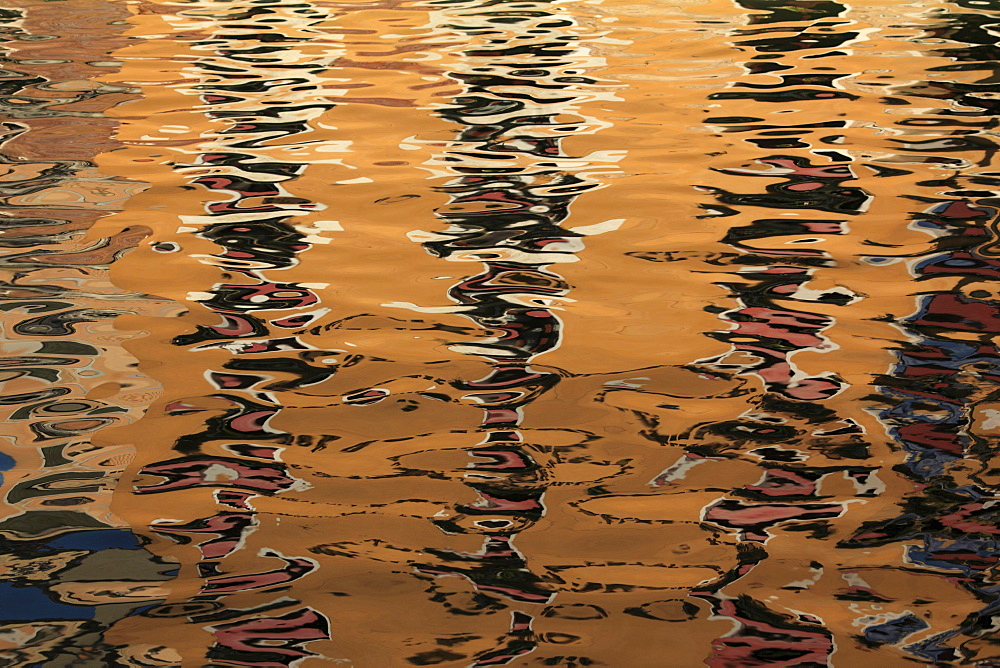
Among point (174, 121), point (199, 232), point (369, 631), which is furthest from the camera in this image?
point (174, 121)

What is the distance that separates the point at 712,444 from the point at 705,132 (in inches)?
107

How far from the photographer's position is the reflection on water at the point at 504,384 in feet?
5.06

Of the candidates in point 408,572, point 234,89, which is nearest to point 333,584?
point 408,572

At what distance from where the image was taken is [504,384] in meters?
2.29

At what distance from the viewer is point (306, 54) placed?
6578mm

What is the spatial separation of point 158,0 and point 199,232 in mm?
6605

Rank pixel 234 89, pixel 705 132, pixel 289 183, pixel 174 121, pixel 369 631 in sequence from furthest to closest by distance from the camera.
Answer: pixel 234 89, pixel 174 121, pixel 705 132, pixel 289 183, pixel 369 631

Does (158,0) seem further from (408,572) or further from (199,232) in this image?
(408,572)

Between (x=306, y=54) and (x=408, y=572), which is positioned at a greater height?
(x=306, y=54)

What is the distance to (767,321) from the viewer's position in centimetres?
257

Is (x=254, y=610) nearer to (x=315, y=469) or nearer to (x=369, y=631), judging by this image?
(x=369, y=631)

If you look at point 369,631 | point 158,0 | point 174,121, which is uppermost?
point 158,0

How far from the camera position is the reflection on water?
1542mm

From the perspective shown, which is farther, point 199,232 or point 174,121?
point 174,121
